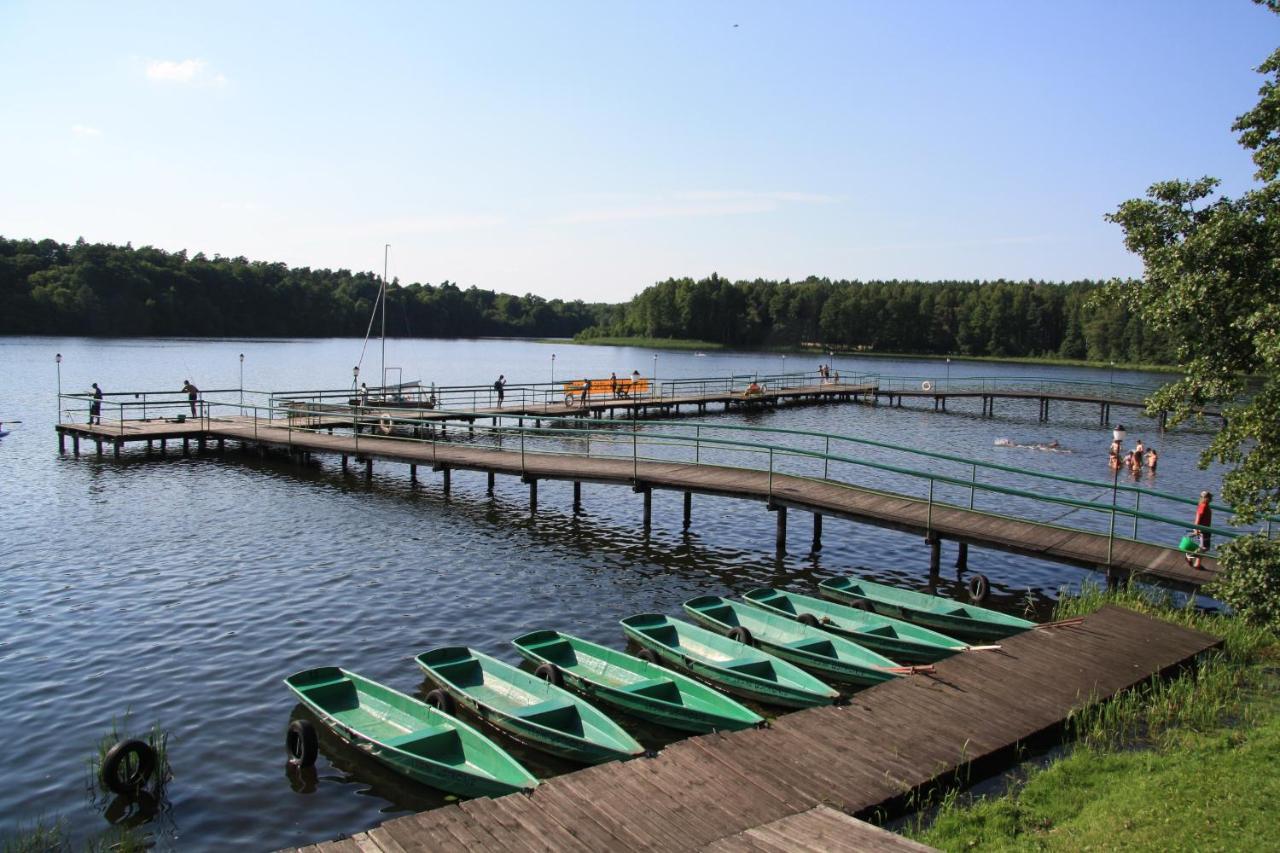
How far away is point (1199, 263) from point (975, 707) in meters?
6.42

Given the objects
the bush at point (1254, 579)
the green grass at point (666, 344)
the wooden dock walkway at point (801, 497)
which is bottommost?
the wooden dock walkway at point (801, 497)

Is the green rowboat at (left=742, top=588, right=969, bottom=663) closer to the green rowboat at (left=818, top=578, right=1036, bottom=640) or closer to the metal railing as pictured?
the green rowboat at (left=818, top=578, right=1036, bottom=640)

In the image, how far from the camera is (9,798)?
1122 cm

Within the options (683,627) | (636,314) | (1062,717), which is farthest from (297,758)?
(636,314)

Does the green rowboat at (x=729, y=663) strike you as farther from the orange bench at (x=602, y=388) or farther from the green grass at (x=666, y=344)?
the green grass at (x=666, y=344)

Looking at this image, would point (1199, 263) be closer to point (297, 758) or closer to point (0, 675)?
point (297, 758)

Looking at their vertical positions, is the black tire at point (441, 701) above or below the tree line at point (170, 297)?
below

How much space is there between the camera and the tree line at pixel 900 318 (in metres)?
140

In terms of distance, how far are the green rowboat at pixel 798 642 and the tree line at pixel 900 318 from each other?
394 ft

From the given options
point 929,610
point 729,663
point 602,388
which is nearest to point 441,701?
point 729,663

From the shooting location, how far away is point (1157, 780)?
376 inches

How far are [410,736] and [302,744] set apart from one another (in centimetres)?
175

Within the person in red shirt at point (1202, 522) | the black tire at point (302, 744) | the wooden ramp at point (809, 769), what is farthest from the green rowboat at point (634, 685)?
the person in red shirt at point (1202, 522)

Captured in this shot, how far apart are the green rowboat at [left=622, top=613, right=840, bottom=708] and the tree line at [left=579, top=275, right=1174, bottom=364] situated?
12159 centimetres
